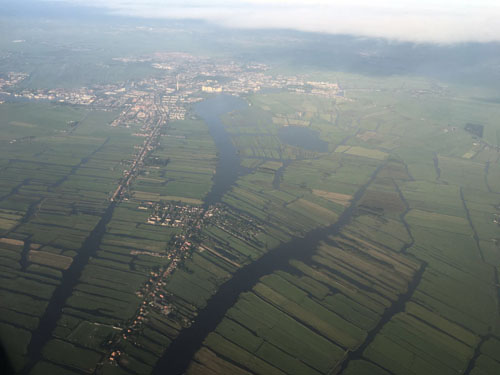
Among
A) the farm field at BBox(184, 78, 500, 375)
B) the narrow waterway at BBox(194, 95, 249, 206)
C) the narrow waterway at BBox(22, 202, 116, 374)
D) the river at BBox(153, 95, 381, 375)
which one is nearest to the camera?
the narrow waterway at BBox(22, 202, 116, 374)

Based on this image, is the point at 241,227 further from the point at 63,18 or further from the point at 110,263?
the point at 63,18

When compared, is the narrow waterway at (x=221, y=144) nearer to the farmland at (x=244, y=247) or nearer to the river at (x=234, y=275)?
the river at (x=234, y=275)

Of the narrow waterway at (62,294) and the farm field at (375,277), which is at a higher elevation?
the farm field at (375,277)

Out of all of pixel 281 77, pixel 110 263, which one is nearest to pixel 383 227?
pixel 110 263

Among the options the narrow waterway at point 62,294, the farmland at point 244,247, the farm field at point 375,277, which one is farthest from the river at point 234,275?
the narrow waterway at point 62,294

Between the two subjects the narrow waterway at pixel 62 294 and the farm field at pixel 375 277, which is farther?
the farm field at pixel 375 277

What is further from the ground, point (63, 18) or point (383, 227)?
point (63, 18)

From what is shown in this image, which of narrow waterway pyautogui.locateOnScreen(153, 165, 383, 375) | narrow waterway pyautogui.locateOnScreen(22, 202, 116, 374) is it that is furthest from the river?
narrow waterway pyautogui.locateOnScreen(22, 202, 116, 374)

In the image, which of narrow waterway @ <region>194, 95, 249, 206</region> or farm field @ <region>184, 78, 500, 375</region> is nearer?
farm field @ <region>184, 78, 500, 375</region>

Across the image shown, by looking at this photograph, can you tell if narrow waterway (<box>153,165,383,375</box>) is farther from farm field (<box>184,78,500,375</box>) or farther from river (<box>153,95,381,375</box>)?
farm field (<box>184,78,500,375</box>)
